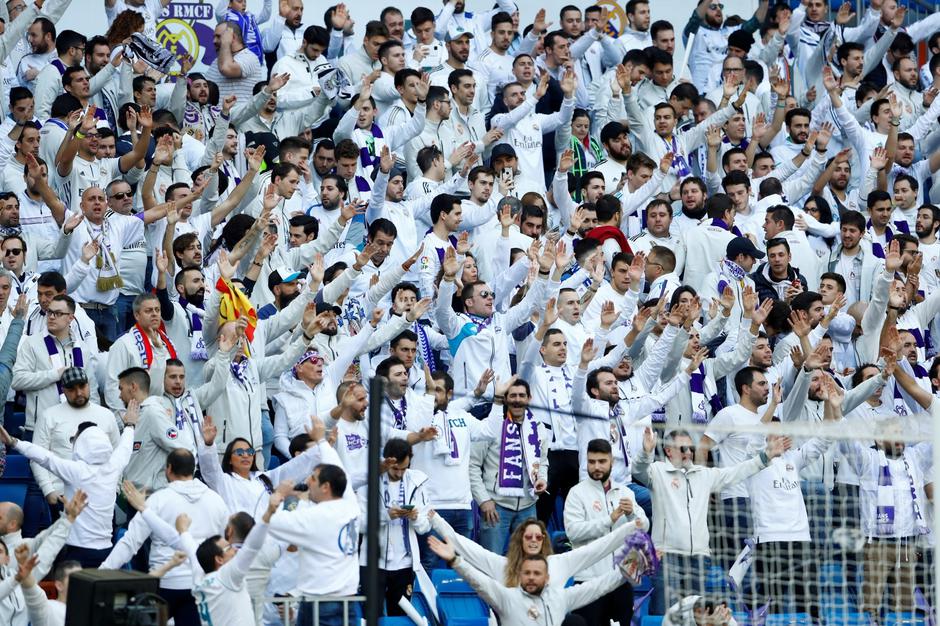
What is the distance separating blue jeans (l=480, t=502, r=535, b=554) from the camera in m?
13.6

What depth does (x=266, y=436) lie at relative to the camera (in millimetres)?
14047

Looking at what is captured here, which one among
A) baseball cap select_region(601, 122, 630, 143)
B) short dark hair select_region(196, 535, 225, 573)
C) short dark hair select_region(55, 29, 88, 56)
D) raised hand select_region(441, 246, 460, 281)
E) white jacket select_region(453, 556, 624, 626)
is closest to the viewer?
short dark hair select_region(196, 535, 225, 573)

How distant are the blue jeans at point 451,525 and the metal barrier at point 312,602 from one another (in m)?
1.73

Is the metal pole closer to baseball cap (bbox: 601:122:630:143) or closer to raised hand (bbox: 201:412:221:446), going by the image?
raised hand (bbox: 201:412:221:446)

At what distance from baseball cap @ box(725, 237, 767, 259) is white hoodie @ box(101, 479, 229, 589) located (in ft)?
20.4

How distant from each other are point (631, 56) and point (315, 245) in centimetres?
582

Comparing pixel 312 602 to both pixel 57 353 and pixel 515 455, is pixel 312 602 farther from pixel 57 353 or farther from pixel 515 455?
pixel 57 353

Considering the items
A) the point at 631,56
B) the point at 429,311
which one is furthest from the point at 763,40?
the point at 429,311

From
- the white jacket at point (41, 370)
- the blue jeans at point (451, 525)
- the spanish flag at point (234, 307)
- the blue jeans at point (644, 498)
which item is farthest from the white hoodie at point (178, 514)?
the blue jeans at point (644, 498)

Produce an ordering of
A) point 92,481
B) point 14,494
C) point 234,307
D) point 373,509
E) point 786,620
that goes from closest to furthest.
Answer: point 373,509 < point 786,620 < point 92,481 < point 14,494 < point 234,307

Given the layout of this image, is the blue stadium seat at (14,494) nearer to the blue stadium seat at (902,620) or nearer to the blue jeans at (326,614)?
the blue jeans at (326,614)

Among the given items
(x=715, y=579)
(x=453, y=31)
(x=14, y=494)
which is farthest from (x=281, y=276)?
(x=453, y=31)

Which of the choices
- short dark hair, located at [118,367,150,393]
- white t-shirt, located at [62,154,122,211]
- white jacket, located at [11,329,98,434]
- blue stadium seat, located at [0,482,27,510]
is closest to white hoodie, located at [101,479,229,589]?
short dark hair, located at [118,367,150,393]

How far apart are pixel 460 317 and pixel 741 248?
114 inches
